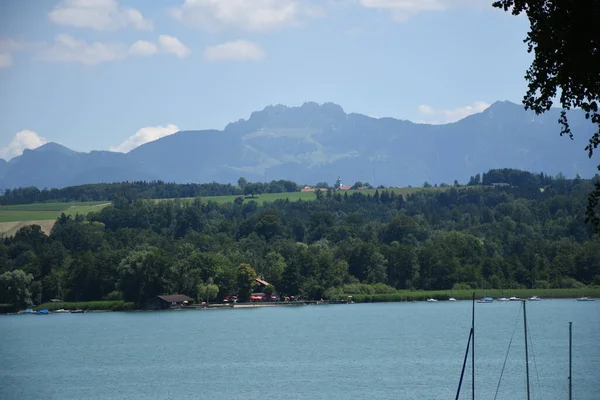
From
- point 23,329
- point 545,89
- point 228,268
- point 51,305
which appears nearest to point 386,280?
point 228,268

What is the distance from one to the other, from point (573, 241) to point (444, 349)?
281 feet

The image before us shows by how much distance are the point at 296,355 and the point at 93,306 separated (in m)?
60.1

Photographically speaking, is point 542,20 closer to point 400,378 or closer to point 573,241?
point 400,378

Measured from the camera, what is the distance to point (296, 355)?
62.4 meters

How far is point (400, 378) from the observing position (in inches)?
1953

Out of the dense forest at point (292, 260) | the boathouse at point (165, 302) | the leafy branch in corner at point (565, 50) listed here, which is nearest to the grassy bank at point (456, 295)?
the dense forest at point (292, 260)

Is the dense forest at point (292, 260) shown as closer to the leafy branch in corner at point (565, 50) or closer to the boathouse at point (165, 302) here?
the boathouse at point (165, 302)

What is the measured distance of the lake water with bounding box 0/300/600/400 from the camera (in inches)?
1869

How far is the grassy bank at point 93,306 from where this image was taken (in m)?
115

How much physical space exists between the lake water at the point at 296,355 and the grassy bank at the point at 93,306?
28.2ft

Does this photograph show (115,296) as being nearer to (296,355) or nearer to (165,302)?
(165,302)

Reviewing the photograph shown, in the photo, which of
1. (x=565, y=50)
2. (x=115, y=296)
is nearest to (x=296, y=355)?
(x=565, y=50)

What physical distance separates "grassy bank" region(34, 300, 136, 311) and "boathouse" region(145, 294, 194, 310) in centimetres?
221

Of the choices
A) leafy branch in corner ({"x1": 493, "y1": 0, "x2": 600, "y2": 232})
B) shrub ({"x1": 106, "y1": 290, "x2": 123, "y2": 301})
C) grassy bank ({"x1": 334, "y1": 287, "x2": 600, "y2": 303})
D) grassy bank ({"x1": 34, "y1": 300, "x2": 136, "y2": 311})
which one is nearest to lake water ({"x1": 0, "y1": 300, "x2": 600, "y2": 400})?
grassy bank ({"x1": 34, "y1": 300, "x2": 136, "y2": 311})
